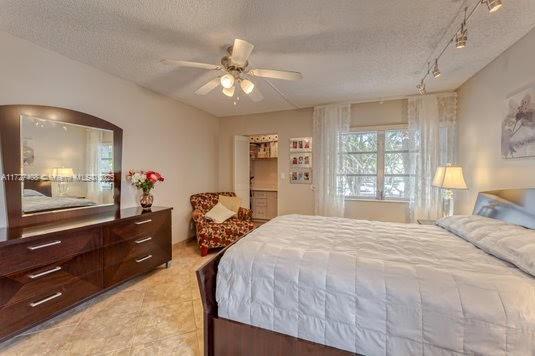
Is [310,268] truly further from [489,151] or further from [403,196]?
[403,196]

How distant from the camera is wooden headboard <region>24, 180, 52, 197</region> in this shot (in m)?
2.18

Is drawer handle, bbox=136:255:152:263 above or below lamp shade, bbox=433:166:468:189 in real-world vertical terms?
below

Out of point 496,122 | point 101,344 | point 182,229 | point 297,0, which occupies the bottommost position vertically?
point 101,344

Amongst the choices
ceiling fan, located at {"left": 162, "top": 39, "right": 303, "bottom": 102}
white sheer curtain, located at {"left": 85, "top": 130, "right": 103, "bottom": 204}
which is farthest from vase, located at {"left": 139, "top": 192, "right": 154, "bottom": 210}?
ceiling fan, located at {"left": 162, "top": 39, "right": 303, "bottom": 102}

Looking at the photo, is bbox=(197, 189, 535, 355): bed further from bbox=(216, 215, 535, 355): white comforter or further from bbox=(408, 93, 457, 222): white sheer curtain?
bbox=(408, 93, 457, 222): white sheer curtain

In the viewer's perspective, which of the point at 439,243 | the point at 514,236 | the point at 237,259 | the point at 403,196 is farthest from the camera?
the point at 403,196

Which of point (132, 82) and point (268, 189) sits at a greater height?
point (132, 82)

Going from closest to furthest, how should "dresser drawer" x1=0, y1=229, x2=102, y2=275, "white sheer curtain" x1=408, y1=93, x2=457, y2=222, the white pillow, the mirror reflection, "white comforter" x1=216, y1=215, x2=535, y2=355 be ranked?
"white comforter" x1=216, y1=215, x2=535, y2=355 → "dresser drawer" x1=0, y1=229, x2=102, y2=275 → the mirror reflection → "white sheer curtain" x1=408, y1=93, x2=457, y2=222 → the white pillow

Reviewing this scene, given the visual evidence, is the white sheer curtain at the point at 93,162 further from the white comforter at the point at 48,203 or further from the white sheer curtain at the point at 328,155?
the white sheer curtain at the point at 328,155

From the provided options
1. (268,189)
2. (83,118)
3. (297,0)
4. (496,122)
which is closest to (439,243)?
(496,122)

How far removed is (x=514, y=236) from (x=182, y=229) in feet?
13.5

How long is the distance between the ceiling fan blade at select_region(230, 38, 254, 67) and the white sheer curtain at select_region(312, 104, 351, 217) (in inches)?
97.1

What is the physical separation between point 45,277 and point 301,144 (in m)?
3.90

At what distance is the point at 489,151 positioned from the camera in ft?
8.64
